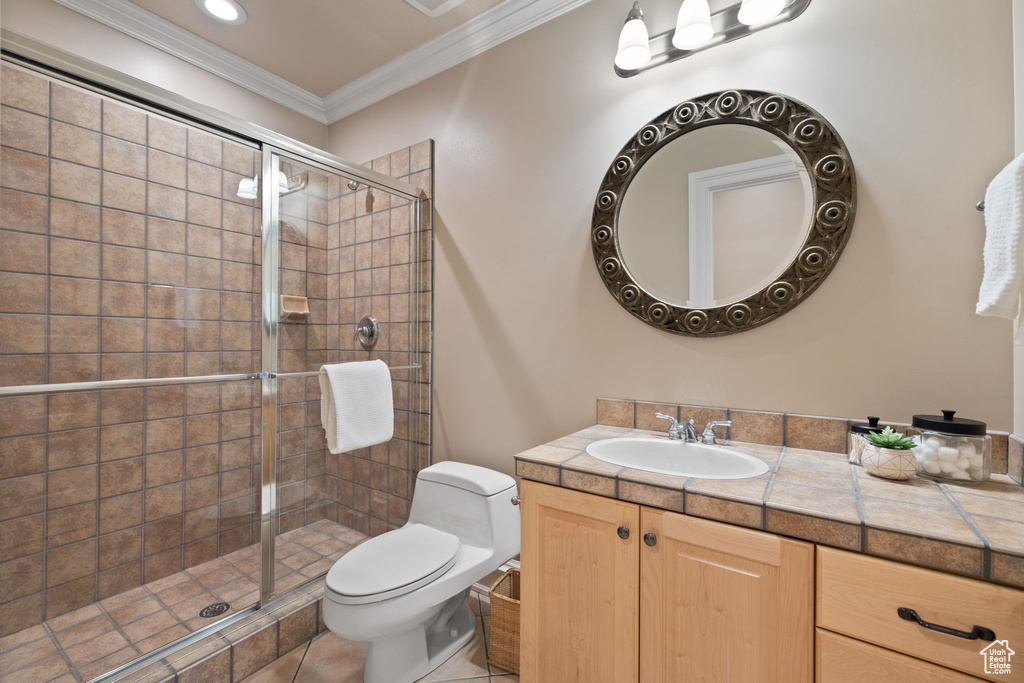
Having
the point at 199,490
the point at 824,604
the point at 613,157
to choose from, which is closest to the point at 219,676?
the point at 199,490

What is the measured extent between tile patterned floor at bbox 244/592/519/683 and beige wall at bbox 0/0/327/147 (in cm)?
234

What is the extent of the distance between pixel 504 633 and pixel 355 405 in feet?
3.32

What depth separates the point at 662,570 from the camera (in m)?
1.00

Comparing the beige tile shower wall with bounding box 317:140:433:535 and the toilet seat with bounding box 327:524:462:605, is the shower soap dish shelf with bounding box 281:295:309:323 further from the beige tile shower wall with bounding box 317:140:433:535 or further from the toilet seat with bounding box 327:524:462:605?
the toilet seat with bounding box 327:524:462:605

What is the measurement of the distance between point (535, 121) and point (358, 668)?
2.21 m

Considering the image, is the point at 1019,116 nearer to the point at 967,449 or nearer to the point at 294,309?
the point at 967,449

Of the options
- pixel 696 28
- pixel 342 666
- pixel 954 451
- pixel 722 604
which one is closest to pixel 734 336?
pixel 954 451

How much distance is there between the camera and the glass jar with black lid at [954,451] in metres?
0.98

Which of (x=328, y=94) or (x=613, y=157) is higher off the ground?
(x=328, y=94)

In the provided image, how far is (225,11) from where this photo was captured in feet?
6.32

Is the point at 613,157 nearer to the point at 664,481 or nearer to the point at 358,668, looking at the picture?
the point at 664,481

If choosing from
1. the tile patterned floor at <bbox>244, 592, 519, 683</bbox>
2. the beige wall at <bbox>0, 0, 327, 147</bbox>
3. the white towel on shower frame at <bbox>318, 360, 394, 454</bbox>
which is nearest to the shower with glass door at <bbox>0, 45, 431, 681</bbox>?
the white towel on shower frame at <bbox>318, 360, 394, 454</bbox>

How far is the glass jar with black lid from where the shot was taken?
0.98m

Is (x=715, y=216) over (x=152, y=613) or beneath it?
over
